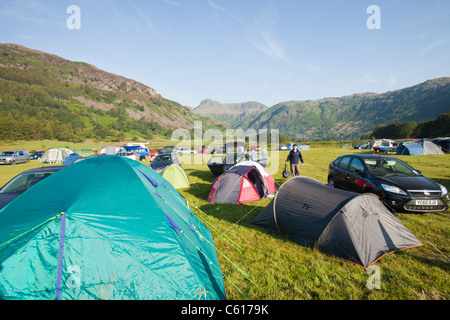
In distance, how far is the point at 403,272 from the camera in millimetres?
3982

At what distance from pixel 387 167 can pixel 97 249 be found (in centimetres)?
958

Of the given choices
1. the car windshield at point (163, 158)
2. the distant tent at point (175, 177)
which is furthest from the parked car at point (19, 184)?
the car windshield at point (163, 158)

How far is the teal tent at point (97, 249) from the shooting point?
2.76 meters

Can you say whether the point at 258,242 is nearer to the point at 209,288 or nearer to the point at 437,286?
the point at 209,288

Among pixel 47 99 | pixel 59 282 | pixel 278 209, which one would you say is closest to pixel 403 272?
pixel 278 209

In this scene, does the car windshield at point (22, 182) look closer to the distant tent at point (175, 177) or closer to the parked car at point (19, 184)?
the parked car at point (19, 184)

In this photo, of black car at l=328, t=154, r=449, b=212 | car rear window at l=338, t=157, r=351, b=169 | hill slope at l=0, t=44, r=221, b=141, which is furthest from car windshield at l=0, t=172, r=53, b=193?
hill slope at l=0, t=44, r=221, b=141

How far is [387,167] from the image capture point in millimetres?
7895

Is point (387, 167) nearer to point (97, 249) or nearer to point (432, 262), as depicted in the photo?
point (432, 262)

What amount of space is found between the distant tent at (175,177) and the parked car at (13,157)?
27464mm

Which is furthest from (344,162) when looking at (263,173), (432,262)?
(432,262)

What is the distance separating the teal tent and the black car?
652 centimetres

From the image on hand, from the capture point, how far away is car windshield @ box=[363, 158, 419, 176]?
25.0 ft

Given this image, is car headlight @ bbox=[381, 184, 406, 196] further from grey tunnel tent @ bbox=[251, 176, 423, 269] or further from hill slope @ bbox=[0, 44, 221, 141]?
hill slope @ bbox=[0, 44, 221, 141]
